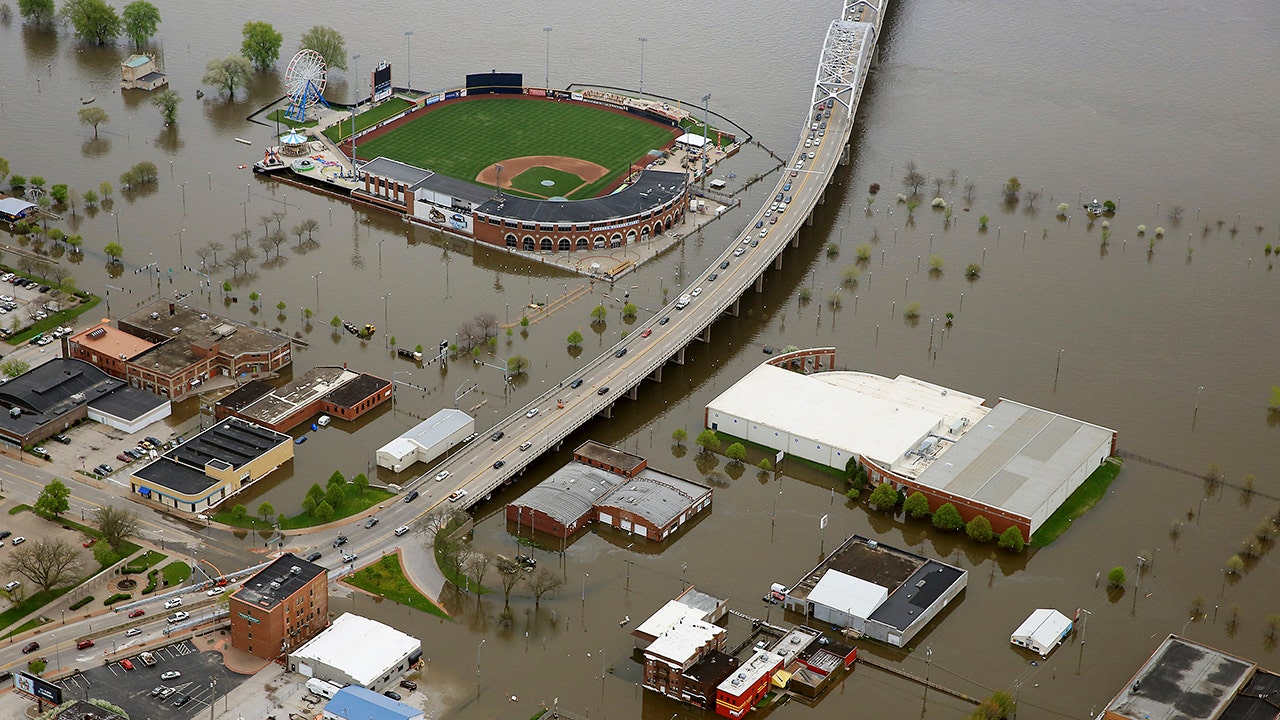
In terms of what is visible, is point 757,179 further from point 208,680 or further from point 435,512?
point 208,680

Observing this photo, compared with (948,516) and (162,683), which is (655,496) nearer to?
(948,516)

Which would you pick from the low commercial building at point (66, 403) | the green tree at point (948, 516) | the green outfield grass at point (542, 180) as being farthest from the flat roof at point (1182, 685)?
the green outfield grass at point (542, 180)

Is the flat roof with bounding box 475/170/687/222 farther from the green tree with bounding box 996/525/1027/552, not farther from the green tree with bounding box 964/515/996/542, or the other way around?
the green tree with bounding box 996/525/1027/552

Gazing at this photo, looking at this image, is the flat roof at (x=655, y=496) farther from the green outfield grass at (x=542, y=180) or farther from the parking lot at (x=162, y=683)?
the green outfield grass at (x=542, y=180)

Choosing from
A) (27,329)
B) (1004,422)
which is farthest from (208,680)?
(1004,422)

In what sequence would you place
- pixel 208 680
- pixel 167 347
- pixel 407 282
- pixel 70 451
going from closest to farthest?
pixel 208 680
pixel 70 451
pixel 167 347
pixel 407 282
